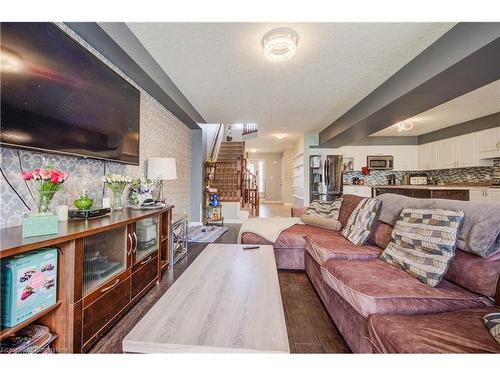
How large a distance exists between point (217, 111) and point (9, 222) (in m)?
3.51

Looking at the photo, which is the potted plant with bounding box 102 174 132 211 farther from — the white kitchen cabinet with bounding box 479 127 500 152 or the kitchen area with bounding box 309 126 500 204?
the white kitchen cabinet with bounding box 479 127 500 152

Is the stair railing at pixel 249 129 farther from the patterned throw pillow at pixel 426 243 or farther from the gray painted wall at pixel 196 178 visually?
the patterned throw pillow at pixel 426 243

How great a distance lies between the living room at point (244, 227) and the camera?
107cm

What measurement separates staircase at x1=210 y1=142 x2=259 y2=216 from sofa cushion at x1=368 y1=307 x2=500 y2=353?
565 cm

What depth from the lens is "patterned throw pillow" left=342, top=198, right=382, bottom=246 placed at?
221 cm

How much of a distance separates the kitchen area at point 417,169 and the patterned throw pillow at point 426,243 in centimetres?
396

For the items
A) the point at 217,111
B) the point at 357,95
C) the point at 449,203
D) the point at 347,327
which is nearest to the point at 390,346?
the point at 347,327

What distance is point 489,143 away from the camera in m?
4.46

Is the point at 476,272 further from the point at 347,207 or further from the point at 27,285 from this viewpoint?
the point at 27,285

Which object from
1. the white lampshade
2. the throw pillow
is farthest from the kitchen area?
the white lampshade

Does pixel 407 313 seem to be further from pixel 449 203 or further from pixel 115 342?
pixel 115 342

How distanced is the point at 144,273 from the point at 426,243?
2365 millimetres

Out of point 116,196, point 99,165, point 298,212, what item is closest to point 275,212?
point 298,212
